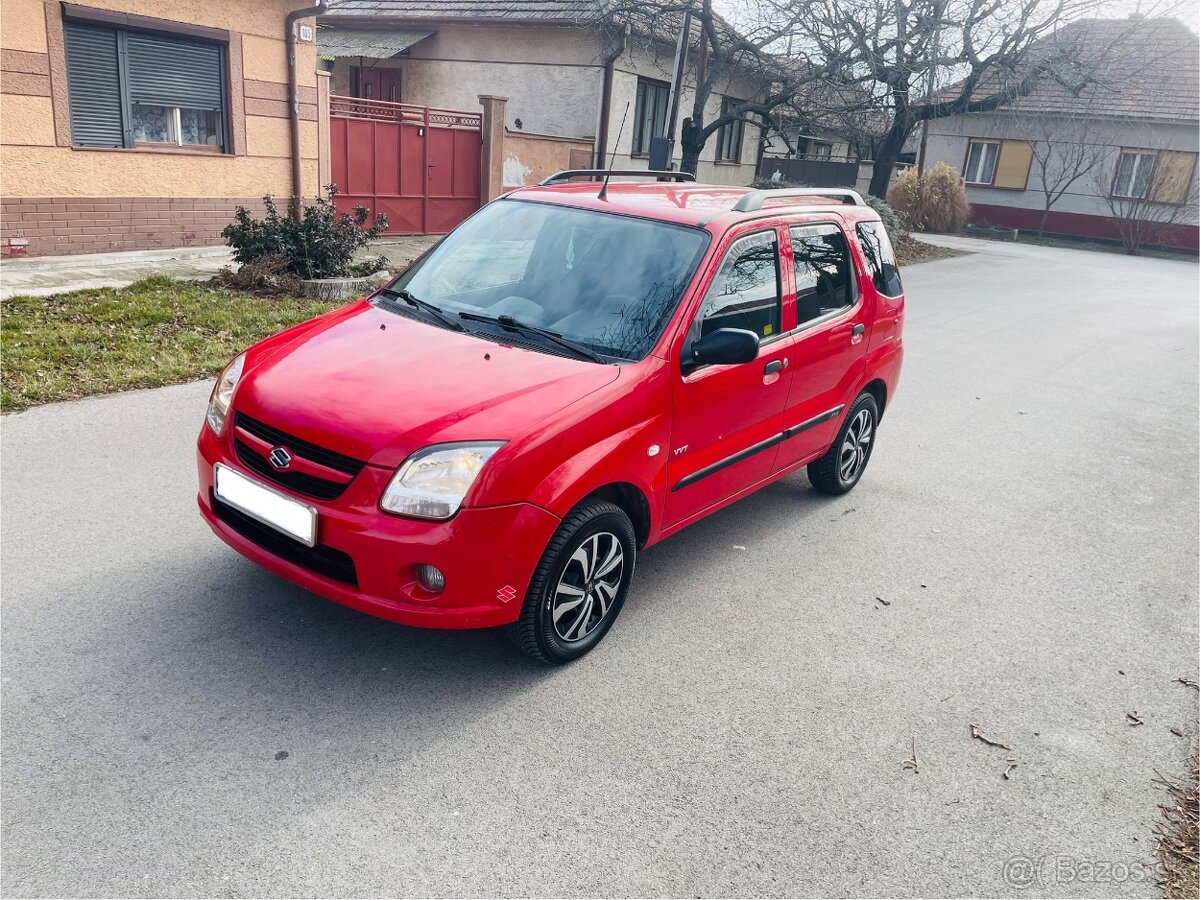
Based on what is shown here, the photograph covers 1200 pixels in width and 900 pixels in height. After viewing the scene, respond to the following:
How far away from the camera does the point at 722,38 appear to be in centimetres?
2155

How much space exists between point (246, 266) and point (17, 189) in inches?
116

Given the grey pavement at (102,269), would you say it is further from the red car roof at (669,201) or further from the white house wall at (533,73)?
Result: the white house wall at (533,73)

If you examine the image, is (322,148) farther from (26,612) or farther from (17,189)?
(26,612)

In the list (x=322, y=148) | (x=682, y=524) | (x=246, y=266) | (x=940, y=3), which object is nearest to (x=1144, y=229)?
(x=940, y=3)

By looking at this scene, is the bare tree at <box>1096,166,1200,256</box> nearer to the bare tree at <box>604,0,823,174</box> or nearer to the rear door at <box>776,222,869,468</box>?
the bare tree at <box>604,0,823,174</box>

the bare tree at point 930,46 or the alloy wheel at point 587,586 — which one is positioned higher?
the bare tree at point 930,46

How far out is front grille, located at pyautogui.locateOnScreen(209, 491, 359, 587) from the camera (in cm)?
341

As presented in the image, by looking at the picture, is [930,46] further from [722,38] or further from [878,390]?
[878,390]

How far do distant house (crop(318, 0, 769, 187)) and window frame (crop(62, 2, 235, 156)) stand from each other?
317 inches

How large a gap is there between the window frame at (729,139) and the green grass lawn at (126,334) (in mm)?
20623

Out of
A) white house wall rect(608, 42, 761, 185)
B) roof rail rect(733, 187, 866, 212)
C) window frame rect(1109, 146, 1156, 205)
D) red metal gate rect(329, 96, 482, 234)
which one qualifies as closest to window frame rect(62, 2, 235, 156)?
red metal gate rect(329, 96, 482, 234)

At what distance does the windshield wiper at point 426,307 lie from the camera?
13.9 ft

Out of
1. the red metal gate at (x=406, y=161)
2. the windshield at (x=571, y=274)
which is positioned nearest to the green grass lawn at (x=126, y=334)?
the windshield at (x=571, y=274)

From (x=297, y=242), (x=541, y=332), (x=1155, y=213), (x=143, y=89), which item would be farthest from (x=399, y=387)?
(x=1155, y=213)
